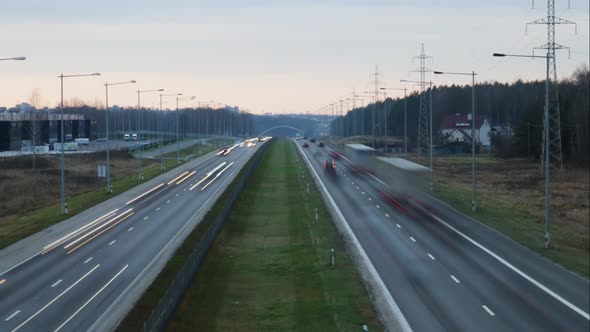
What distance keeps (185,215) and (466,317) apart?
3471cm

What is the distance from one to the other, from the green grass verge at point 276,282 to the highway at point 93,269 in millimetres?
3108

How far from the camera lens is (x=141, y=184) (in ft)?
298

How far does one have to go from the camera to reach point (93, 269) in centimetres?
3878

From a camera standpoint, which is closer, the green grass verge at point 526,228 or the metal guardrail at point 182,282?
the metal guardrail at point 182,282

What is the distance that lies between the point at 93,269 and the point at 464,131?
141m

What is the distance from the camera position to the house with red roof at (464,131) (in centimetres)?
16838

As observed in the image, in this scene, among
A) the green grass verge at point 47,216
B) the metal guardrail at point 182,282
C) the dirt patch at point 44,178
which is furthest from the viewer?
the dirt patch at point 44,178

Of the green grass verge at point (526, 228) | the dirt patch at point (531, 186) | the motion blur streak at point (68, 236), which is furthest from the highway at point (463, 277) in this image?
the motion blur streak at point (68, 236)

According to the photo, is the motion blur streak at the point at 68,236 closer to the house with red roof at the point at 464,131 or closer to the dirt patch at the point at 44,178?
the dirt patch at the point at 44,178

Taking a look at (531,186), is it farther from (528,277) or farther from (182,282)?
(182,282)

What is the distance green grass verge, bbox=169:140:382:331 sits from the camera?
95.9ft

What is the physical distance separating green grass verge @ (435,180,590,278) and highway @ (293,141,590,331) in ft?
2.99

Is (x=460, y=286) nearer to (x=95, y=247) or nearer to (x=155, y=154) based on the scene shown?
(x=95, y=247)

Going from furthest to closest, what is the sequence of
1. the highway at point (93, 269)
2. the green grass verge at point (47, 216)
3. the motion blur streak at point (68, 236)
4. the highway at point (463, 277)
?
the green grass verge at point (47, 216) < the motion blur streak at point (68, 236) < the highway at point (93, 269) < the highway at point (463, 277)
